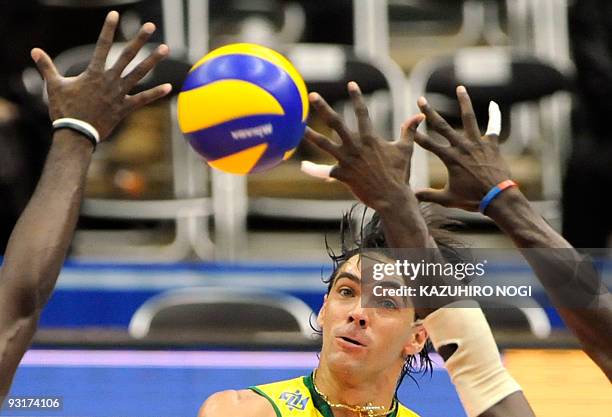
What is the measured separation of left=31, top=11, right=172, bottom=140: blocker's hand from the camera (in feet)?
7.77

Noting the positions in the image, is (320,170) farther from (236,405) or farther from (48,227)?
(236,405)

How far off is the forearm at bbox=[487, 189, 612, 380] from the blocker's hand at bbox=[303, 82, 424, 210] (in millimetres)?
225

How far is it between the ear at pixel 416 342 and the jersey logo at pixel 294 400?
32 cm

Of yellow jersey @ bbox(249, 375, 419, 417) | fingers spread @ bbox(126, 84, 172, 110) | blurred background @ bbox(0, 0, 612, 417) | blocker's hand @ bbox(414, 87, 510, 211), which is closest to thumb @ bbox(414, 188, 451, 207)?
blocker's hand @ bbox(414, 87, 510, 211)

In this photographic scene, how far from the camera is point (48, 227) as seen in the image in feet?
7.42

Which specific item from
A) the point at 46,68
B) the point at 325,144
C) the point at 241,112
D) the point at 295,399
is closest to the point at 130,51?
the point at 46,68

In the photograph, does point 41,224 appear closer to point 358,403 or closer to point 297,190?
point 358,403

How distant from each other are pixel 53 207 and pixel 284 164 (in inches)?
181

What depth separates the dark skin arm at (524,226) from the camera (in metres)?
2.48

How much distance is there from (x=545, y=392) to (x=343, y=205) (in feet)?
9.76

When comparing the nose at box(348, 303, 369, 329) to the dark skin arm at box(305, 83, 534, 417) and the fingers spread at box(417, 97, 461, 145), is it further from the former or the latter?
the fingers spread at box(417, 97, 461, 145)

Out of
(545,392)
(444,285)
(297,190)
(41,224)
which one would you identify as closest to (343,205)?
(297,190)

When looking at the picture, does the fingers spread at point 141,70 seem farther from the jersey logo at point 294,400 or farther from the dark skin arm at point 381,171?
the jersey logo at point 294,400

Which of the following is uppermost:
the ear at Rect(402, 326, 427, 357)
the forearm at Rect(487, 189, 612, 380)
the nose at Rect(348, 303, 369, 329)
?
the forearm at Rect(487, 189, 612, 380)
